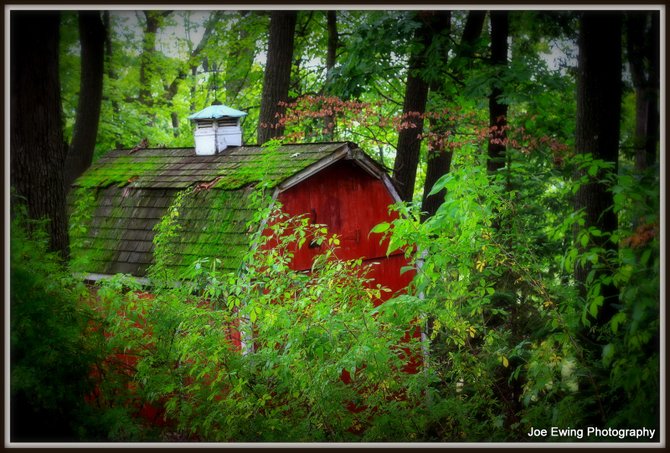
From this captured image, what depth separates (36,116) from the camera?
6551 millimetres

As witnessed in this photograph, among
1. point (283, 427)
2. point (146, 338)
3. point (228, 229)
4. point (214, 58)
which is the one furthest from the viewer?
point (214, 58)

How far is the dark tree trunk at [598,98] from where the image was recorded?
627 cm

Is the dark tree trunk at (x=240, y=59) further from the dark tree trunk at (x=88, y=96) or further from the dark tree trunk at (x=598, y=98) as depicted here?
the dark tree trunk at (x=598, y=98)

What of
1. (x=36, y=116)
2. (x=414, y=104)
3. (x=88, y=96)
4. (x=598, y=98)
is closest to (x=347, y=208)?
(x=414, y=104)

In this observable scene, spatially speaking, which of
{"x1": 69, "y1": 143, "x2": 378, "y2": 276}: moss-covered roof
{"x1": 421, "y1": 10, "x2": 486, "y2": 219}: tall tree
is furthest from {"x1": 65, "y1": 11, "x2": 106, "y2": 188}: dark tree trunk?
{"x1": 421, "y1": 10, "x2": 486, "y2": 219}: tall tree

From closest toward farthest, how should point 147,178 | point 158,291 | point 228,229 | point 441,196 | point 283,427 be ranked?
point 283,427, point 158,291, point 228,229, point 147,178, point 441,196

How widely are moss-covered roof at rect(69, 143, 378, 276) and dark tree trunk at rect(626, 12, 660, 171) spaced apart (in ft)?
12.1

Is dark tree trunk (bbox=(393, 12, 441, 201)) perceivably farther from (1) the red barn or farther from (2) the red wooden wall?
(1) the red barn

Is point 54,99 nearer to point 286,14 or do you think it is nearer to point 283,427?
point 283,427

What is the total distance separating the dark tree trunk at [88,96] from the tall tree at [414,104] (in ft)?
17.0

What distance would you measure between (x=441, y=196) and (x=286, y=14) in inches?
166

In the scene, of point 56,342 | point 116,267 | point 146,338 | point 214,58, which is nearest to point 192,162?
point 116,267

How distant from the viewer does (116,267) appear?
879 centimetres

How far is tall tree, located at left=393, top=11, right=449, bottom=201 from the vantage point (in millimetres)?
10875
